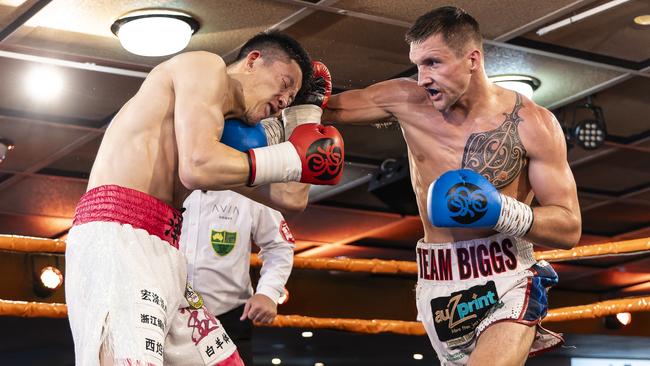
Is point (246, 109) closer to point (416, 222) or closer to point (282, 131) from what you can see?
point (282, 131)

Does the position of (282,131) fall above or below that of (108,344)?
above

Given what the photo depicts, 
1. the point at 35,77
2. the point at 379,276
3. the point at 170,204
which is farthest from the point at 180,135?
the point at 379,276

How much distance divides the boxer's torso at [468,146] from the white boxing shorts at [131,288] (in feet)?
2.53

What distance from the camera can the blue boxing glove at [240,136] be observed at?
2453mm

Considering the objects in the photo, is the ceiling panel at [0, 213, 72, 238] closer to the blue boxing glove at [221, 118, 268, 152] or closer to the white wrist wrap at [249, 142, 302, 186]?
the blue boxing glove at [221, 118, 268, 152]

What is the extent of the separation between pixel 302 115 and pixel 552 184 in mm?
671

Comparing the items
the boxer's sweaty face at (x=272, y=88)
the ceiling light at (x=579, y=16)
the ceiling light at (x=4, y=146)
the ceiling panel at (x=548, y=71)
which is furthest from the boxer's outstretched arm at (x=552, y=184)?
the ceiling light at (x=4, y=146)

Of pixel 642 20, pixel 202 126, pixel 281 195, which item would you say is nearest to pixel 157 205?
pixel 202 126

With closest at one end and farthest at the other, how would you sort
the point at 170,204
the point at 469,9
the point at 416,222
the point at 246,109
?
1. the point at 170,204
2. the point at 246,109
3. the point at 469,9
4. the point at 416,222

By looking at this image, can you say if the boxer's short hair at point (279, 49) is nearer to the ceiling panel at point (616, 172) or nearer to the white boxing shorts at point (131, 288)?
the white boxing shorts at point (131, 288)

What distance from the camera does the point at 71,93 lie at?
16.4ft

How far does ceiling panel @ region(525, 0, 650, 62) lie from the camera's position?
165 inches

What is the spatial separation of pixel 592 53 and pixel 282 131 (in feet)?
7.48

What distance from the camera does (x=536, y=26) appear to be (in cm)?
Answer: 429
